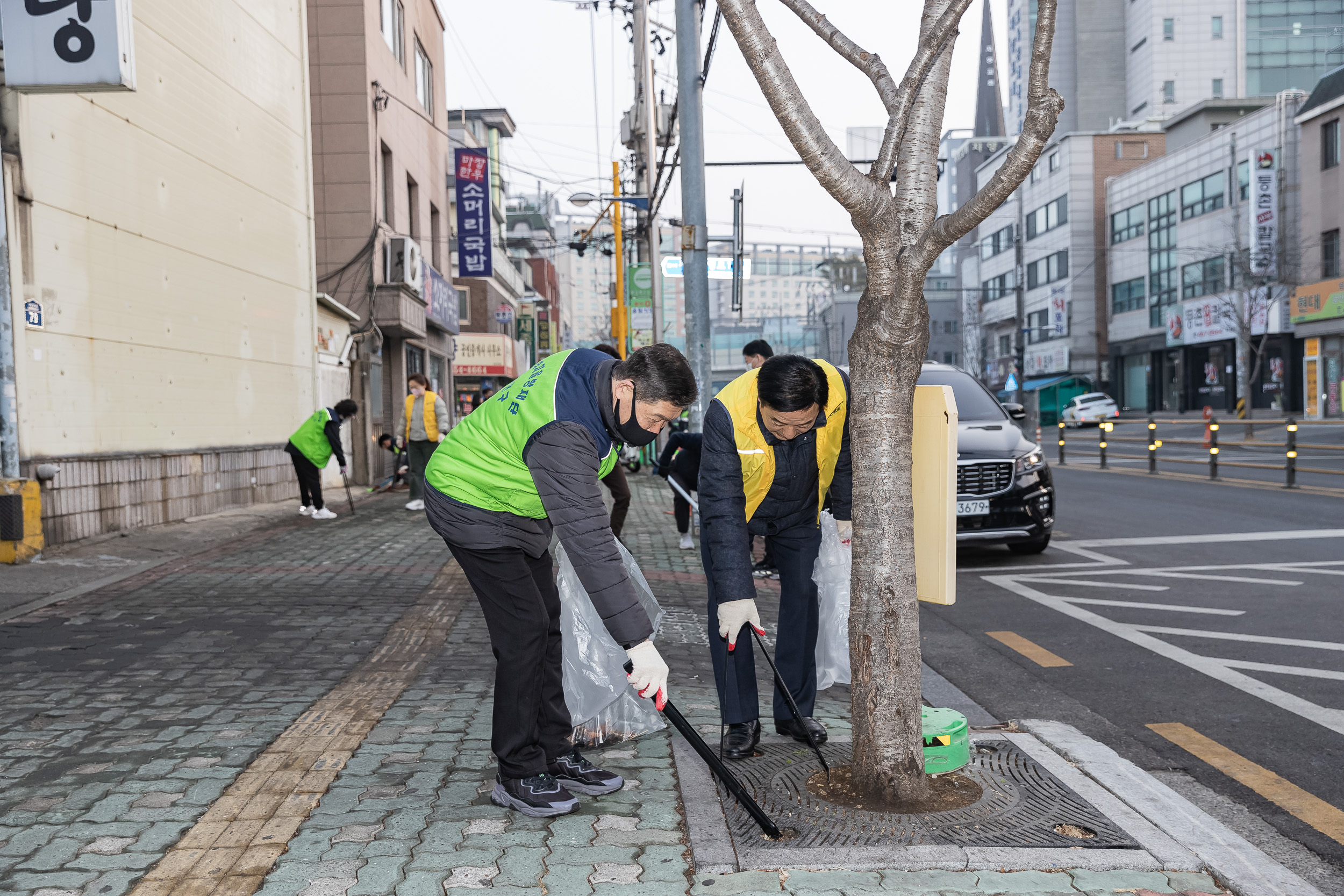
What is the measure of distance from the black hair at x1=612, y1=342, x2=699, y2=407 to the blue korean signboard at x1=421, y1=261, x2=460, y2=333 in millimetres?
20248

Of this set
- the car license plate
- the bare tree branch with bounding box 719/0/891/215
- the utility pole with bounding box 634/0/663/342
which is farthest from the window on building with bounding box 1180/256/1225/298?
the bare tree branch with bounding box 719/0/891/215

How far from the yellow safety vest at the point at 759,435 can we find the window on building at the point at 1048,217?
53.2m

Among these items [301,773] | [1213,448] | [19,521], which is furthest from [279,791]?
[1213,448]

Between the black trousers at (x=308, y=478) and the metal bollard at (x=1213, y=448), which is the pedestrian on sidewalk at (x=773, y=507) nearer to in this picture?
the black trousers at (x=308, y=478)

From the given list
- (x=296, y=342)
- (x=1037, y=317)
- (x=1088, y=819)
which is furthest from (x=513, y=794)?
(x=1037, y=317)

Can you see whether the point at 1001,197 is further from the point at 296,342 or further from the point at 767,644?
the point at 296,342

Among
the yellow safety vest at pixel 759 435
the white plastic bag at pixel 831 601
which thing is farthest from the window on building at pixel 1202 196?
the yellow safety vest at pixel 759 435

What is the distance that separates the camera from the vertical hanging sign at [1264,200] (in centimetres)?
3547

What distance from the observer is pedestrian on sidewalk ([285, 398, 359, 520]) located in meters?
12.2

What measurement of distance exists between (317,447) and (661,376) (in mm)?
10029

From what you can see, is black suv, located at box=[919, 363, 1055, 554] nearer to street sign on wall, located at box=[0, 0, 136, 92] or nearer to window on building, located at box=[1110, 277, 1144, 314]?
street sign on wall, located at box=[0, 0, 136, 92]

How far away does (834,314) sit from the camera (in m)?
77.1

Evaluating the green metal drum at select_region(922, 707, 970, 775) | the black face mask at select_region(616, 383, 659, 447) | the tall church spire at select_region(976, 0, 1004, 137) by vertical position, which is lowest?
the green metal drum at select_region(922, 707, 970, 775)

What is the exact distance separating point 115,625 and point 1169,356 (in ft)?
153
